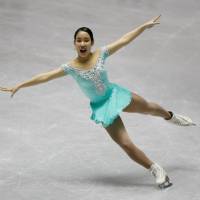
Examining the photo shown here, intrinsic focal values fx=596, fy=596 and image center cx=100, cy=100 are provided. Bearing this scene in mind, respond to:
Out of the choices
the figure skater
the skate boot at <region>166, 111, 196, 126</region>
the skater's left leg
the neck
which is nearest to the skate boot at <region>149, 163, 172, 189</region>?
the figure skater

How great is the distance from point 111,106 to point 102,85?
15 cm

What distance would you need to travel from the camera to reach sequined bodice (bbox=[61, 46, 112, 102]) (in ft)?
12.8

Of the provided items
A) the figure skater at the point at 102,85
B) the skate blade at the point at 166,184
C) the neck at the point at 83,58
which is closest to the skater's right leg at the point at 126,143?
the figure skater at the point at 102,85

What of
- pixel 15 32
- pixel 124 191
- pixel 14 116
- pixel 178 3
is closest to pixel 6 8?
pixel 15 32

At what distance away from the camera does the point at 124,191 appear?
13.2ft

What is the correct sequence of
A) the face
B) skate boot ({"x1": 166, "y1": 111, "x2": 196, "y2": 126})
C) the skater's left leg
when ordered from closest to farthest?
the face < the skater's left leg < skate boot ({"x1": 166, "y1": 111, "x2": 196, "y2": 126})

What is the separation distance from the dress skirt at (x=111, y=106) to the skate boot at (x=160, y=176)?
1.45 feet

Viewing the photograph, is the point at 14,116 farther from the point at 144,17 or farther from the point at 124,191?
the point at 144,17

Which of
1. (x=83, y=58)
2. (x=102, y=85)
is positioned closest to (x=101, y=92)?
(x=102, y=85)

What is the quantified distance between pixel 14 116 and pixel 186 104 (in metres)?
1.56

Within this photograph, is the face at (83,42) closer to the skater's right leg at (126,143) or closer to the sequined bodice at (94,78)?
the sequined bodice at (94,78)

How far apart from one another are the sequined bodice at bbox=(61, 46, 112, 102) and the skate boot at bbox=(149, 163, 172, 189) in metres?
0.59

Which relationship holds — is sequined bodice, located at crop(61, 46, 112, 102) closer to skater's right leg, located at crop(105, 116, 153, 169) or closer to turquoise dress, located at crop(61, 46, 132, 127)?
turquoise dress, located at crop(61, 46, 132, 127)

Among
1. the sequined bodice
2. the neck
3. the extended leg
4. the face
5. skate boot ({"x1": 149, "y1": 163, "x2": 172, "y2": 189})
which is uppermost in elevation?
the face
